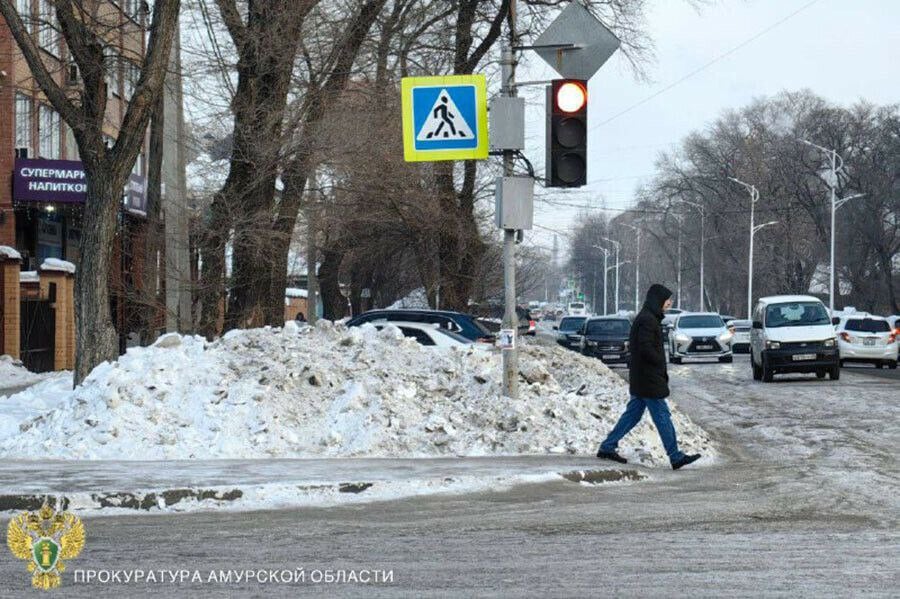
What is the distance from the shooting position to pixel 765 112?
104625mm

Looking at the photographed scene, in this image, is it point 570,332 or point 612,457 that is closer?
point 612,457

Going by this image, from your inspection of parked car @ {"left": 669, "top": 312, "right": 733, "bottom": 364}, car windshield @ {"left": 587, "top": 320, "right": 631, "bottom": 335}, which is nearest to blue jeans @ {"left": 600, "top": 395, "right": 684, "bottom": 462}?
car windshield @ {"left": 587, "top": 320, "right": 631, "bottom": 335}

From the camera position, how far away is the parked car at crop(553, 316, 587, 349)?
166 feet

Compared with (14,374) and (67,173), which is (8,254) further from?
(67,173)

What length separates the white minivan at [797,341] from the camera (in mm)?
30844

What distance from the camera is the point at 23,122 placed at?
36938 mm

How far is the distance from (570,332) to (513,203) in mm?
37934

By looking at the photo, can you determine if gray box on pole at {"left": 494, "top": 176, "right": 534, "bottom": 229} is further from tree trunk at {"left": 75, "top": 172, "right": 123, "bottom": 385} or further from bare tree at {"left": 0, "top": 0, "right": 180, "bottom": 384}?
tree trunk at {"left": 75, "top": 172, "right": 123, "bottom": 385}

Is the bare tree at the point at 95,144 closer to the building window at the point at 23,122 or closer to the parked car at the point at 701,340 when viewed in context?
the building window at the point at 23,122

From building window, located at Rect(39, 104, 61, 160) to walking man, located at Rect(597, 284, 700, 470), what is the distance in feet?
89.7

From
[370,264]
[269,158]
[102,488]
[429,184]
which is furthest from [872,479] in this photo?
[370,264]

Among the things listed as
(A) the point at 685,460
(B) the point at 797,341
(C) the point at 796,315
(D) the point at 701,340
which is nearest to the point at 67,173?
(C) the point at 796,315

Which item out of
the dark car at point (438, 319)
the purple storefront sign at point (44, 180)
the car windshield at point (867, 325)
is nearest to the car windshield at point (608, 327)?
the car windshield at point (867, 325)

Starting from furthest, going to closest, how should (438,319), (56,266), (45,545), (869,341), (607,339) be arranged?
1. (607,339)
2. (869,341)
3. (56,266)
4. (438,319)
5. (45,545)
